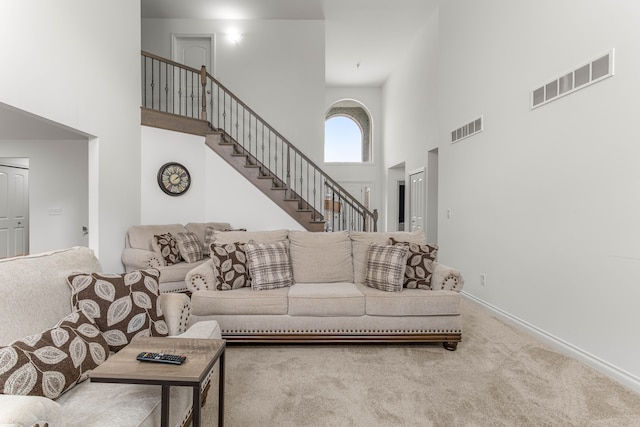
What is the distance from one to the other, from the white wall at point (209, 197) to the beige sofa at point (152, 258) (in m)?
0.71

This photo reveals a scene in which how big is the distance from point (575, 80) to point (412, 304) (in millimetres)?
2138

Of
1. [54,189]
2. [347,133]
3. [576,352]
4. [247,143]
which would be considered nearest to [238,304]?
[576,352]

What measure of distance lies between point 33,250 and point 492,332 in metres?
6.09

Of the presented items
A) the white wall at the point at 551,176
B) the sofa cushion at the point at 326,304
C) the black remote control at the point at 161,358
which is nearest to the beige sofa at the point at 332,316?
the sofa cushion at the point at 326,304

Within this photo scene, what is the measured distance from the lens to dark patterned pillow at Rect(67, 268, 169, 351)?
5.74 ft

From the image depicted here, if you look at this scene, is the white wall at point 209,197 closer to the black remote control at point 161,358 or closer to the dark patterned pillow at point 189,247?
the dark patterned pillow at point 189,247

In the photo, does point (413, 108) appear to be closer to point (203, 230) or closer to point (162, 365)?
point (203, 230)

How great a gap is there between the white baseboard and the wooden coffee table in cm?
256

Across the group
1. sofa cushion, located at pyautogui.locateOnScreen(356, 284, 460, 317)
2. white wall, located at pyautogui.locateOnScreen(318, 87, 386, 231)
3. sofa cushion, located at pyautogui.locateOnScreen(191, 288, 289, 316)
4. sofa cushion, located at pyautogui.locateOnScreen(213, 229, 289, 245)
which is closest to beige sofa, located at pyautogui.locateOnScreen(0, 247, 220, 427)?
sofa cushion, located at pyautogui.locateOnScreen(191, 288, 289, 316)

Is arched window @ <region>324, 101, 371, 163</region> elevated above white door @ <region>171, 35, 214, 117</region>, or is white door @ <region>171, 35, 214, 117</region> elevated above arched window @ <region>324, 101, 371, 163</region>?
white door @ <region>171, 35, 214, 117</region>

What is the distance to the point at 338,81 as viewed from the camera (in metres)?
9.32

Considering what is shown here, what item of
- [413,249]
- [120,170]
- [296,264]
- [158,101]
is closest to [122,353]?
[296,264]

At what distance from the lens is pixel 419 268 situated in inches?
124

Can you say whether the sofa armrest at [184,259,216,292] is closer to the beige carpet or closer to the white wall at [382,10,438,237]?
the beige carpet
